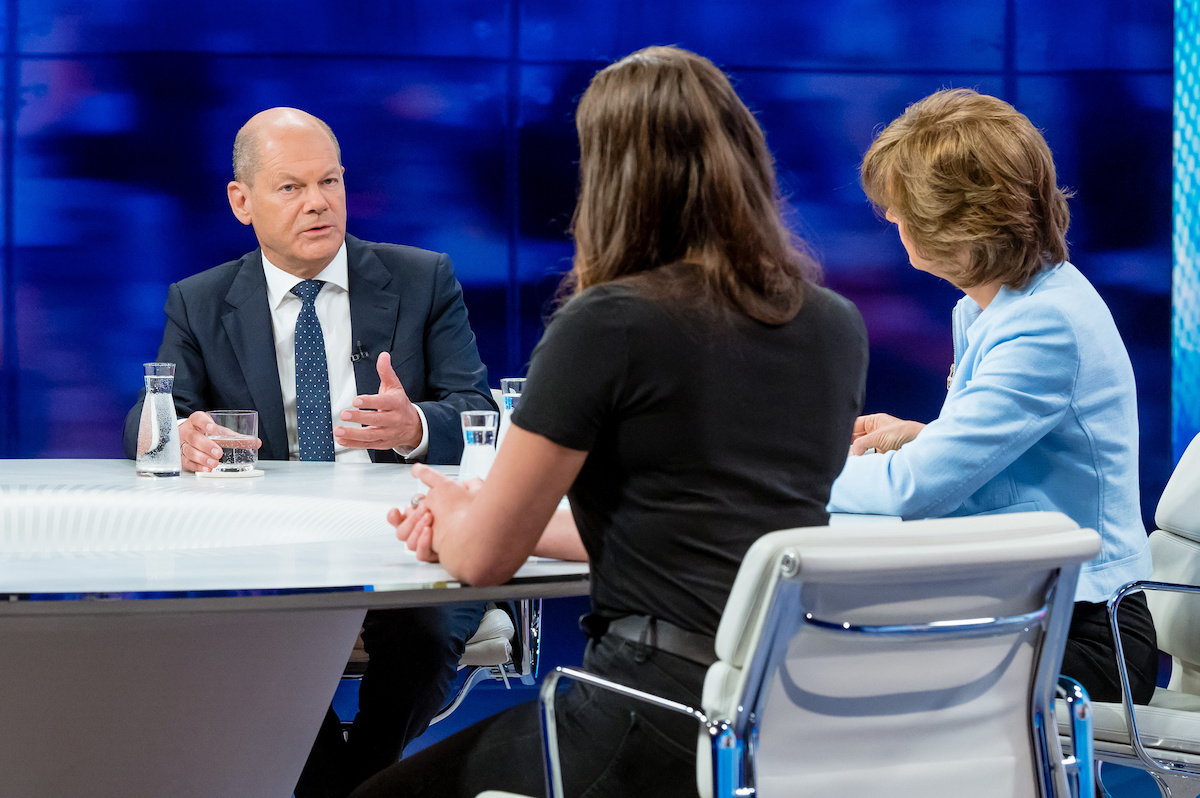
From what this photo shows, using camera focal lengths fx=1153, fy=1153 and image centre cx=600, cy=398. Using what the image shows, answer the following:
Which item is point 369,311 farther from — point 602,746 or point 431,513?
point 602,746

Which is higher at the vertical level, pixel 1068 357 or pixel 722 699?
pixel 1068 357

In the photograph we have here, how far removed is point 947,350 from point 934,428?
2738 mm

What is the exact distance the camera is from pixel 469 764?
4.25 ft

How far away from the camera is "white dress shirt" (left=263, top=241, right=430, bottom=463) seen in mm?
2609

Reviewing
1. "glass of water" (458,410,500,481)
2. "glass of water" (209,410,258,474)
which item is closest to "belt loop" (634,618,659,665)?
"glass of water" (458,410,500,481)

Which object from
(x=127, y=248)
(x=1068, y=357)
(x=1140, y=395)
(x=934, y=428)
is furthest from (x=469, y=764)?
(x=1140, y=395)

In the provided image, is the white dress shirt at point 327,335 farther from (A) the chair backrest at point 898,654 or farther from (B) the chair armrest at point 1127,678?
(A) the chair backrest at point 898,654

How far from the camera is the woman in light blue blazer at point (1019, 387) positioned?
5.90 feet

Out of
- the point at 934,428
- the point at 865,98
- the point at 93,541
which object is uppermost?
the point at 865,98

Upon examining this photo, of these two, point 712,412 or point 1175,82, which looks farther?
point 1175,82

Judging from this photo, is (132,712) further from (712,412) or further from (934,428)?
(934,428)

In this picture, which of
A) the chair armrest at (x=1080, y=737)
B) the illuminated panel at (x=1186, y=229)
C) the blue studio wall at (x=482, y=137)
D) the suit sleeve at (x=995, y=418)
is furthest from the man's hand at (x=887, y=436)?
the illuminated panel at (x=1186, y=229)

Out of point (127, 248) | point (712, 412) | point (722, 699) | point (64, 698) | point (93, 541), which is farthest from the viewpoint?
point (127, 248)

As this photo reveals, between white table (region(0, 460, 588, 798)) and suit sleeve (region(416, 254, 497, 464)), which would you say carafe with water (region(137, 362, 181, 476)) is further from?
suit sleeve (region(416, 254, 497, 464))
